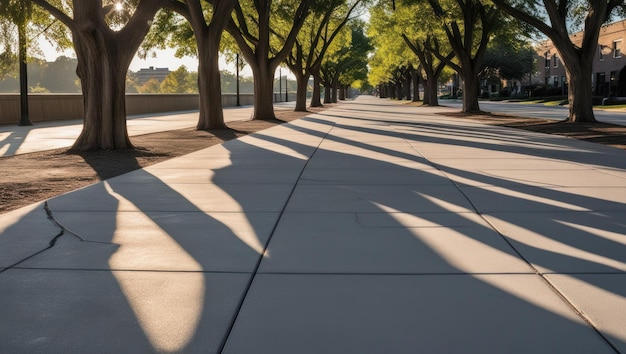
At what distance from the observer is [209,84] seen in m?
20.0

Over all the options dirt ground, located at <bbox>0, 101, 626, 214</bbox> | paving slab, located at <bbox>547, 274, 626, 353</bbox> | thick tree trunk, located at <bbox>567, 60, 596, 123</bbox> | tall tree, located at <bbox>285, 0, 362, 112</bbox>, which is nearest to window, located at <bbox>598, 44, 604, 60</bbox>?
tall tree, located at <bbox>285, 0, 362, 112</bbox>

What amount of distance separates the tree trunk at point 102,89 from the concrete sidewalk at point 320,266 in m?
4.77

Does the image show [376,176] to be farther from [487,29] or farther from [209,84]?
[487,29]

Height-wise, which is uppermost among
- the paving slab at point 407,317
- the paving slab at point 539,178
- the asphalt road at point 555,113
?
the asphalt road at point 555,113

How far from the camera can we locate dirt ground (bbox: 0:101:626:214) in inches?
326

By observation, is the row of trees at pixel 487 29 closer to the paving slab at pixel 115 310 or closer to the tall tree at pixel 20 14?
the tall tree at pixel 20 14

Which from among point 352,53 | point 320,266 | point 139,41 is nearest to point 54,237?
point 320,266

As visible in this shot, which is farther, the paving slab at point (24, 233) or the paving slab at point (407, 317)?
the paving slab at point (24, 233)

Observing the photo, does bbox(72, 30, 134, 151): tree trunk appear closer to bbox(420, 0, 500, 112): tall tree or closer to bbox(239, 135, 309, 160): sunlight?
bbox(239, 135, 309, 160): sunlight

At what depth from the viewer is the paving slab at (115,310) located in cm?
320

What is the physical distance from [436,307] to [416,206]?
3.39 m

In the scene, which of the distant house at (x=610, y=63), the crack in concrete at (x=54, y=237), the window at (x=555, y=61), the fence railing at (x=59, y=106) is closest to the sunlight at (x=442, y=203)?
the crack in concrete at (x=54, y=237)

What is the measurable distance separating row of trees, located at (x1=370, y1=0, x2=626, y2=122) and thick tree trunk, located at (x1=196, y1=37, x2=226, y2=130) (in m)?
10.5

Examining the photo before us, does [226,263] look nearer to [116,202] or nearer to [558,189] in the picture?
[116,202]
